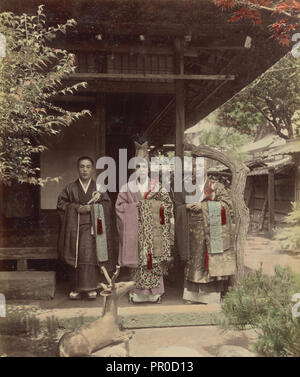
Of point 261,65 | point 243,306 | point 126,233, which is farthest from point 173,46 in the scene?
point 243,306

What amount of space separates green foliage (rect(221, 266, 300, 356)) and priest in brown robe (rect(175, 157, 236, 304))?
1455 millimetres

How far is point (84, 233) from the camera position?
19.8 feet

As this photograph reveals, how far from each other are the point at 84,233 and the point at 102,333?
1674 mm

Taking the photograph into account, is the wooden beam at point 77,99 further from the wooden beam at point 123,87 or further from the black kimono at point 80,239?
the black kimono at point 80,239

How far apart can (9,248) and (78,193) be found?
1.42 m

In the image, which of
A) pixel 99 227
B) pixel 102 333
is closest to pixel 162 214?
pixel 99 227

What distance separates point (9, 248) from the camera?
6.33 meters

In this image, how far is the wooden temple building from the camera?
5.41 metres

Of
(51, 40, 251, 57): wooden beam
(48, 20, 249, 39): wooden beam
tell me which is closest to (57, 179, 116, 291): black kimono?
(51, 40, 251, 57): wooden beam

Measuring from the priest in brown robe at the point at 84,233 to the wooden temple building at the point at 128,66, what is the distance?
0.58 meters

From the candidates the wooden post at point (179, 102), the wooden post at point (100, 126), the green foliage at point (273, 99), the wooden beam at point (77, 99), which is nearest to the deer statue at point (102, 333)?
the wooden post at point (179, 102)

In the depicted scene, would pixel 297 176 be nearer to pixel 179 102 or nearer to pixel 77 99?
pixel 179 102

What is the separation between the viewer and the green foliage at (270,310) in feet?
12.3

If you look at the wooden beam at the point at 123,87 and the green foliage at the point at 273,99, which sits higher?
the green foliage at the point at 273,99
